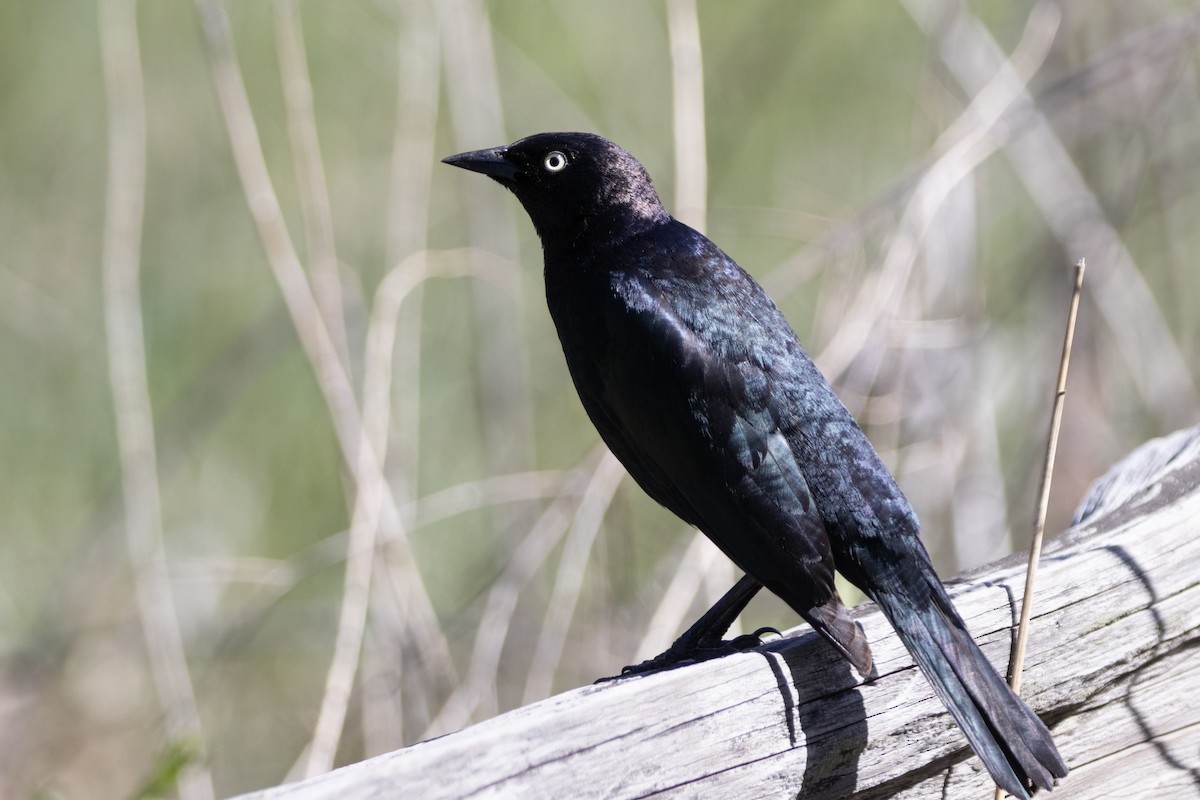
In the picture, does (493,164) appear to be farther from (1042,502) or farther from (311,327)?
(1042,502)

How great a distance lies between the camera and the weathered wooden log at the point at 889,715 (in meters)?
1.80

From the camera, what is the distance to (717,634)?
278 cm

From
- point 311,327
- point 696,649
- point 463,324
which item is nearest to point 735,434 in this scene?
point 696,649

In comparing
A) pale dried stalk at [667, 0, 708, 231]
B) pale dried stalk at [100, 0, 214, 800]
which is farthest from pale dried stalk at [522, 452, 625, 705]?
pale dried stalk at [100, 0, 214, 800]

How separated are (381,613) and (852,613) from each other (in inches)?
56.6

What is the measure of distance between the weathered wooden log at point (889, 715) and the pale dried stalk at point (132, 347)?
5.19ft

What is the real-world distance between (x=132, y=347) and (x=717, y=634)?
1732mm

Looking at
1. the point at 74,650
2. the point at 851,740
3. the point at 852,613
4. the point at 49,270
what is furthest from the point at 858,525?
the point at 49,270

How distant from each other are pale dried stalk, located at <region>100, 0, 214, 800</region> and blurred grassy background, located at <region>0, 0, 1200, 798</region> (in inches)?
1.1

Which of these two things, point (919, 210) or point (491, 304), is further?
point (491, 304)

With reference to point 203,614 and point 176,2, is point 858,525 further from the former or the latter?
point 176,2

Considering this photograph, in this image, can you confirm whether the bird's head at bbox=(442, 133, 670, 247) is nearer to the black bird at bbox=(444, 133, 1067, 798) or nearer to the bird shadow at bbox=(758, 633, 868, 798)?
the black bird at bbox=(444, 133, 1067, 798)

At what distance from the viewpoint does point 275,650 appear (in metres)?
4.54

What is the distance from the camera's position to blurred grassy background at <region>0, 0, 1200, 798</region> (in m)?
3.48
